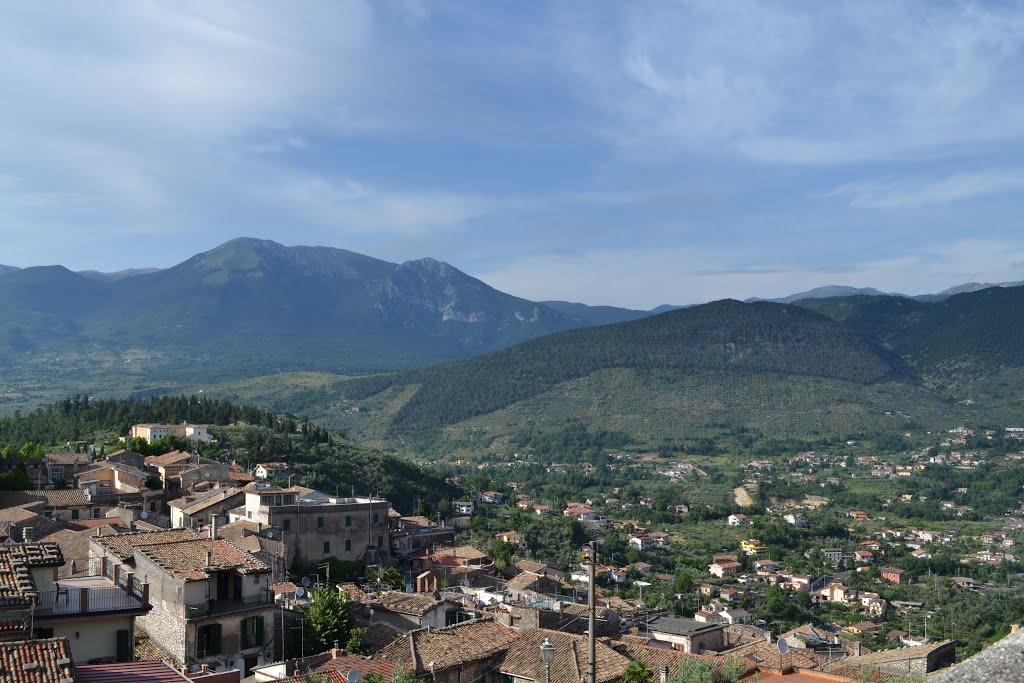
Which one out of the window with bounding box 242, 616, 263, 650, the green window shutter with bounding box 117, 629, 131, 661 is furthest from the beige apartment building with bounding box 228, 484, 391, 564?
the green window shutter with bounding box 117, 629, 131, 661

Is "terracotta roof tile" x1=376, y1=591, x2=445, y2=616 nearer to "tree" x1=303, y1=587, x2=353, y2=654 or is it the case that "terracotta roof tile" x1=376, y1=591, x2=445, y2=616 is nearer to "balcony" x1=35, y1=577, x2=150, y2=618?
"tree" x1=303, y1=587, x2=353, y2=654

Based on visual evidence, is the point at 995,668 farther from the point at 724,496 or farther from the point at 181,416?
the point at 724,496

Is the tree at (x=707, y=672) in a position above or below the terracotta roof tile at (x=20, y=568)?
below

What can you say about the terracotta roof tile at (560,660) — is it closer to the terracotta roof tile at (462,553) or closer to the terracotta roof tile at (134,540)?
the terracotta roof tile at (134,540)

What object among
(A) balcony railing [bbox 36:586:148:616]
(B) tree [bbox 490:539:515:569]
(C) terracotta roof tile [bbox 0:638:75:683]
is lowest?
(B) tree [bbox 490:539:515:569]

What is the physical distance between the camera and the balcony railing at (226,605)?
22.8 metres

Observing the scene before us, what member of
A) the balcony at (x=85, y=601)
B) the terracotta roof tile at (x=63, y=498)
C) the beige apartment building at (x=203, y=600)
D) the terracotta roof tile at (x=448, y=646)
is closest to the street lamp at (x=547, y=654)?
the terracotta roof tile at (x=448, y=646)

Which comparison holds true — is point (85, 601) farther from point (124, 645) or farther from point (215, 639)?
point (215, 639)

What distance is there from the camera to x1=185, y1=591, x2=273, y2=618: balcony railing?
22.8m

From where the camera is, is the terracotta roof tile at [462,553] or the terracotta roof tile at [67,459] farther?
the terracotta roof tile at [67,459]

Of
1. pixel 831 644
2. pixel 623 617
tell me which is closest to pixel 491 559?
pixel 623 617

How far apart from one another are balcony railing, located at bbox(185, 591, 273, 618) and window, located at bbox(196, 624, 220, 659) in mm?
369

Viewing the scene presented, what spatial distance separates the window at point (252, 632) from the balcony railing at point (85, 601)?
182 inches

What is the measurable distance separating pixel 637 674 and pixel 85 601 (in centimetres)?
1262
